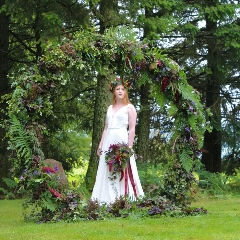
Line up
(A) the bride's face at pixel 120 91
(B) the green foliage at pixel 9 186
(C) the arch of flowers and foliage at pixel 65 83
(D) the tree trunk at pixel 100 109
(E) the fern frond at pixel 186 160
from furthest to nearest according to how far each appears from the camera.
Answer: (B) the green foliage at pixel 9 186 → (D) the tree trunk at pixel 100 109 → (A) the bride's face at pixel 120 91 → (E) the fern frond at pixel 186 160 → (C) the arch of flowers and foliage at pixel 65 83

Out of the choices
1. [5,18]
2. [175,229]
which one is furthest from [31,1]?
[175,229]

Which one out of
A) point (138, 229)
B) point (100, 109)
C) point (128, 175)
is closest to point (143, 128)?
point (100, 109)

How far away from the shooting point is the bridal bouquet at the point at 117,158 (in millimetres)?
8953

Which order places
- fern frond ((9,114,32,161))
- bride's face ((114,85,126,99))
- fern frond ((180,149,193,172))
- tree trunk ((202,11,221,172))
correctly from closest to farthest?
fern frond ((9,114,32,161)) < fern frond ((180,149,193,172)) < bride's face ((114,85,126,99)) < tree trunk ((202,11,221,172))

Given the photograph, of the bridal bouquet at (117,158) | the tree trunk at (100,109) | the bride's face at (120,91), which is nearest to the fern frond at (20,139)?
the bridal bouquet at (117,158)

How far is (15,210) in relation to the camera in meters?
10.6

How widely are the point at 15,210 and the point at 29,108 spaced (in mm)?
3158

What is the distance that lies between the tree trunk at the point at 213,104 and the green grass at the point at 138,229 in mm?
6747

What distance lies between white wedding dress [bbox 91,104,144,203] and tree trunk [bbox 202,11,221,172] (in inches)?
209

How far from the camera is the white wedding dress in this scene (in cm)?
912

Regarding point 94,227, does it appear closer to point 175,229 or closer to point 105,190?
point 175,229

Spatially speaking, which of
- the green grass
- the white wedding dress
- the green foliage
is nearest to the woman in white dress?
the white wedding dress

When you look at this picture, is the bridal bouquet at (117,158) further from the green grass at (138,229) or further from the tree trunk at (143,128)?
the tree trunk at (143,128)

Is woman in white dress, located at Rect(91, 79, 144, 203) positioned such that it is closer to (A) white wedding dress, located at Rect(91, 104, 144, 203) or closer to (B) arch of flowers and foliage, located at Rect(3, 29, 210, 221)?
(A) white wedding dress, located at Rect(91, 104, 144, 203)
